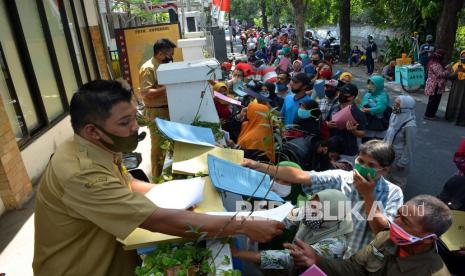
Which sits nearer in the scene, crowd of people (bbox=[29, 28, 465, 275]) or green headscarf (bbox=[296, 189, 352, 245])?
crowd of people (bbox=[29, 28, 465, 275])

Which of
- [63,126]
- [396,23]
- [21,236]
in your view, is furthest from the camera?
[396,23]

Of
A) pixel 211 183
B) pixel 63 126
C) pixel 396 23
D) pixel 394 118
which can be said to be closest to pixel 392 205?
pixel 211 183

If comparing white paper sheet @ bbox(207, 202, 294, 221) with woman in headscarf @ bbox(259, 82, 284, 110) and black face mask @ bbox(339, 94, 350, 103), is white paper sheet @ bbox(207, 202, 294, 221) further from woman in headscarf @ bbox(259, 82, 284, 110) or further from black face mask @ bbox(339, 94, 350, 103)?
woman in headscarf @ bbox(259, 82, 284, 110)

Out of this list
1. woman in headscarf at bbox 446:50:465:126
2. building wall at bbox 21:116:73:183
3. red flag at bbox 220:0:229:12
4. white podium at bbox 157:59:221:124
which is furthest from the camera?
red flag at bbox 220:0:229:12

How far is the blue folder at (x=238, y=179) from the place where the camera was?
75.2 inches

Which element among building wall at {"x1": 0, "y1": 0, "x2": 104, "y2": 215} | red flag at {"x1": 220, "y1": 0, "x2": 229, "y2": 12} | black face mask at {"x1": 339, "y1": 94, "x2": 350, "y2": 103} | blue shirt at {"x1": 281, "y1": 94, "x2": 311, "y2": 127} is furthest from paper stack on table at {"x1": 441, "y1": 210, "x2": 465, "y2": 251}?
red flag at {"x1": 220, "y1": 0, "x2": 229, "y2": 12}

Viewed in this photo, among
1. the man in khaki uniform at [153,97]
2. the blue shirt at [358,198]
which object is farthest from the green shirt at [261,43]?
the blue shirt at [358,198]

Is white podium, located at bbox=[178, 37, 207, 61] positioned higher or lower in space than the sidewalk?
higher

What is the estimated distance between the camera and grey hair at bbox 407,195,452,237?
189 centimetres

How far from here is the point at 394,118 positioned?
4.33 meters

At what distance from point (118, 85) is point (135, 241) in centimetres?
67

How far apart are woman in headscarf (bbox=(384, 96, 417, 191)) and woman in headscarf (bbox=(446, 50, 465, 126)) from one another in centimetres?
392

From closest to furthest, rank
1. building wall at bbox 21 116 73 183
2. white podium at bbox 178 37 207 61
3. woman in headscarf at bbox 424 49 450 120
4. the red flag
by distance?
building wall at bbox 21 116 73 183, woman in headscarf at bbox 424 49 450 120, white podium at bbox 178 37 207 61, the red flag

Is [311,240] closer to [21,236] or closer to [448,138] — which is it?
[21,236]
